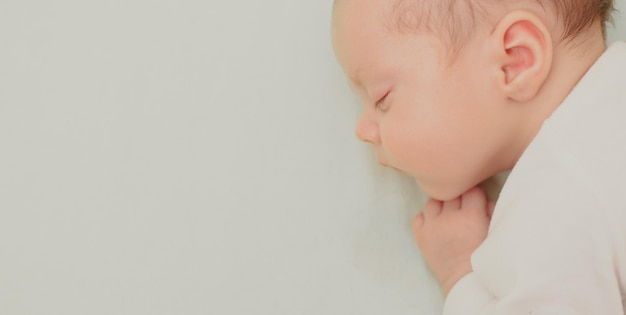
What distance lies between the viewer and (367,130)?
1006 millimetres

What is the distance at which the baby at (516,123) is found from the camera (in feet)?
2.81

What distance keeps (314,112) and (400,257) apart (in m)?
0.24

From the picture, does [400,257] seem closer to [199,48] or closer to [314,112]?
[314,112]

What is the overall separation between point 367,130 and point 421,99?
0.10m

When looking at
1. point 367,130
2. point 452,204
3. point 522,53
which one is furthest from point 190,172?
point 522,53

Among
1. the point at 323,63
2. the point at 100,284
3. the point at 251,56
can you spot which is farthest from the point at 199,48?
the point at 100,284

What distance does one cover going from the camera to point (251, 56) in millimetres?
1116

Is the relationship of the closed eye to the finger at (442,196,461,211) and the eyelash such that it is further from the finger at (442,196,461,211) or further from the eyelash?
the finger at (442,196,461,211)

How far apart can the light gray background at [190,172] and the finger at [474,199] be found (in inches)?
3.0

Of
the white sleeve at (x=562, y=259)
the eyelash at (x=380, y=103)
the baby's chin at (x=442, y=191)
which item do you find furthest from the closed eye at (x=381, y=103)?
the white sleeve at (x=562, y=259)

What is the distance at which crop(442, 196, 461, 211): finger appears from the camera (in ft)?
3.51

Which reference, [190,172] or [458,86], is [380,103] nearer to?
[458,86]

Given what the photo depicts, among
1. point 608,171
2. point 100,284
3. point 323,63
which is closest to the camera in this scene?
point 608,171

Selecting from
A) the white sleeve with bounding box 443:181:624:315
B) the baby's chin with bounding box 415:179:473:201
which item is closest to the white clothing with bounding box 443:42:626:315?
the white sleeve with bounding box 443:181:624:315
